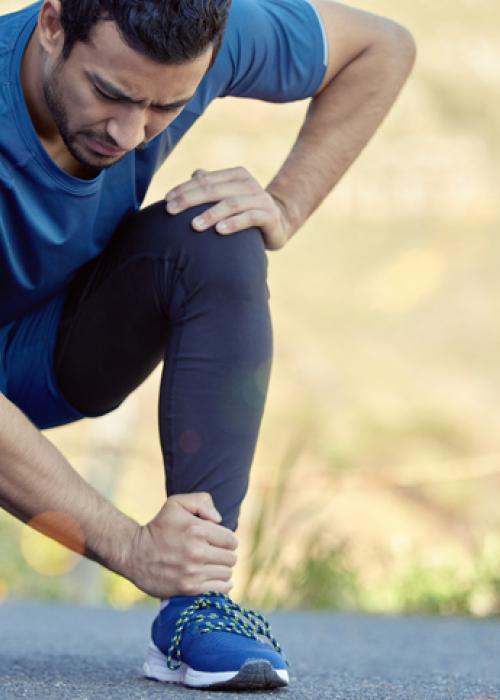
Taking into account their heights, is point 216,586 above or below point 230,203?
below

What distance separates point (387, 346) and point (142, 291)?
12.3 meters

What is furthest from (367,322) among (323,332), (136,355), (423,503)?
(136,355)

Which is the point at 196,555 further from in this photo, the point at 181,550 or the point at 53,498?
the point at 53,498

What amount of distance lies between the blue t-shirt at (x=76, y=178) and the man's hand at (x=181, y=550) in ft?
1.38

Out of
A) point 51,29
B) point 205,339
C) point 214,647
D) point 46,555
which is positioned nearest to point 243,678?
point 214,647

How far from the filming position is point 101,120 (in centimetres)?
155

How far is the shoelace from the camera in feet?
5.02

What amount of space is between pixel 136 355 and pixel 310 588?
330cm

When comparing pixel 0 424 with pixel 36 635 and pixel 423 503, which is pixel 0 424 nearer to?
pixel 36 635

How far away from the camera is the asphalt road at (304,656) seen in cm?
154

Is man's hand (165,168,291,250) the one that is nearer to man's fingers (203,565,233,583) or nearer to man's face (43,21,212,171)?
man's face (43,21,212,171)

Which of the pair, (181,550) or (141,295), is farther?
(141,295)

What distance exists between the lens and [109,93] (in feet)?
4.99

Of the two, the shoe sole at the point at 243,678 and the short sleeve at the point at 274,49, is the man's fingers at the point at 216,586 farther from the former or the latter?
the short sleeve at the point at 274,49
